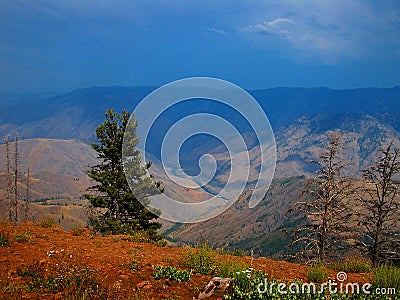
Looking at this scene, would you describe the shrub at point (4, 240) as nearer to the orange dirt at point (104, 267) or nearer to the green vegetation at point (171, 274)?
the orange dirt at point (104, 267)

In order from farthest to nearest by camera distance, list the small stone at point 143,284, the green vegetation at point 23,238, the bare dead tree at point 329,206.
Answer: the bare dead tree at point 329,206, the green vegetation at point 23,238, the small stone at point 143,284

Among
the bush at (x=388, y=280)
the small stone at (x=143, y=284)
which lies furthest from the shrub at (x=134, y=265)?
the bush at (x=388, y=280)

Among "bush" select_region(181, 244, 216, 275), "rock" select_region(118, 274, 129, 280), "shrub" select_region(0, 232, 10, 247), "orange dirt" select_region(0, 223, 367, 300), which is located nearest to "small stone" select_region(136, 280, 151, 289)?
"orange dirt" select_region(0, 223, 367, 300)

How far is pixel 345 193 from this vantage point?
83.2ft

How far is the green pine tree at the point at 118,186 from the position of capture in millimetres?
34344

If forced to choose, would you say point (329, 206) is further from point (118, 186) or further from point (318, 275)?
point (118, 186)

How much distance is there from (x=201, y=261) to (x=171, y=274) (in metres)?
1.28

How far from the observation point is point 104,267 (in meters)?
10.0

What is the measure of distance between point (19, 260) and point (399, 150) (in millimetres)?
24593

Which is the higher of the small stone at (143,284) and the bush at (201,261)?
the bush at (201,261)

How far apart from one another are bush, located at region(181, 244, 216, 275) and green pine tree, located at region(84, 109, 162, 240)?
23.0 m

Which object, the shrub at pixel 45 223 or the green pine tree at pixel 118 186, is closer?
the shrub at pixel 45 223

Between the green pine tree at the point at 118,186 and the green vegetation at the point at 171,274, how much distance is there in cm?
2392

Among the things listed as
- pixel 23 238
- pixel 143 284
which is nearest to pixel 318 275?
pixel 143 284
